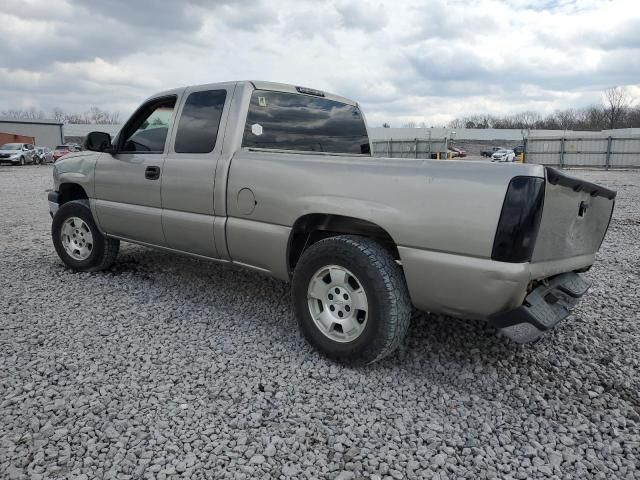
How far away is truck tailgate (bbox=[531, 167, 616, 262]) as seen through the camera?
8.46ft

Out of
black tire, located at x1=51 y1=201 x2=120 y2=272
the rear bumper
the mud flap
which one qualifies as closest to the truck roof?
black tire, located at x1=51 y1=201 x2=120 y2=272

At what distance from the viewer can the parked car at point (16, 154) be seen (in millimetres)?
31812

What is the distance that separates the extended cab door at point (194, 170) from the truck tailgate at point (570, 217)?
2.40 metres

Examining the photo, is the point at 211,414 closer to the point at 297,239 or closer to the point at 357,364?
the point at 357,364

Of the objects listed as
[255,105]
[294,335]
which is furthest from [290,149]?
[294,335]

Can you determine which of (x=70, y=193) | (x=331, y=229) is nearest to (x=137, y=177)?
(x=70, y=193)

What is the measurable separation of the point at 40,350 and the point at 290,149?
7.90ft

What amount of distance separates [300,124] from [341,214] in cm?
143

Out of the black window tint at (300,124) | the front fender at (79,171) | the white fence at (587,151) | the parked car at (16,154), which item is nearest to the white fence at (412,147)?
the white fence at (587,151)

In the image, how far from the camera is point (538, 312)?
2648 mm

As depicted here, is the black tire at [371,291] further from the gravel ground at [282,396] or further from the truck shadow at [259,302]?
the truck shadow at [259,302]

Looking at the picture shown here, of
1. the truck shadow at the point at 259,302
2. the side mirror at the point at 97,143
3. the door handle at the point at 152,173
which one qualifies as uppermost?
the side mirror at the point at 97,143

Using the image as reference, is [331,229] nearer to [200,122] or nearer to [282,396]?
[282,396]

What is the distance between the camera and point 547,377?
3.10m
